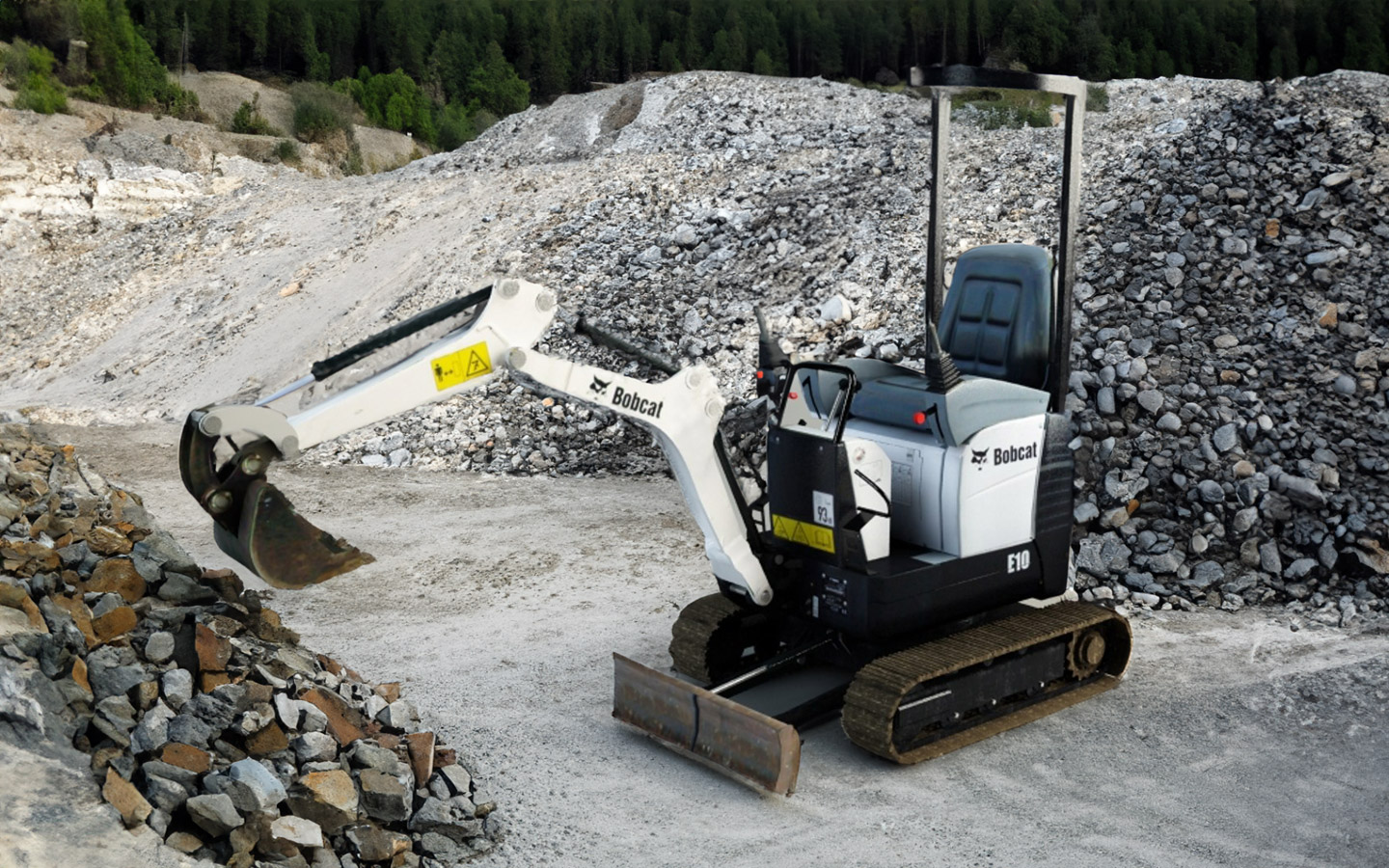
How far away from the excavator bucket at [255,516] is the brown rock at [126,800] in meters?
0.97

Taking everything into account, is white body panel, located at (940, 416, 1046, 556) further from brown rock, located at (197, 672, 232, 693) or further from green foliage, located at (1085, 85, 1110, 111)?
green foliage, located at (1085, 85, 1110, 111)

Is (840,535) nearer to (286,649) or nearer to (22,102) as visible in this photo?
(286,649)

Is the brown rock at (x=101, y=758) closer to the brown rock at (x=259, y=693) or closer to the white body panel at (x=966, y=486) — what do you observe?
the brown rock at (x=259, y=693)

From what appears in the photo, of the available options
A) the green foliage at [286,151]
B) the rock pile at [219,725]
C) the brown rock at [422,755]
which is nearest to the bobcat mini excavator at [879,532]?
the brown rock at [422,755]

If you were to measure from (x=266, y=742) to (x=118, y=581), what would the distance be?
4.86 feet

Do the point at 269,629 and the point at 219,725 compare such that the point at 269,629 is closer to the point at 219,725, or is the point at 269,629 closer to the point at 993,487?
the point at 219,725

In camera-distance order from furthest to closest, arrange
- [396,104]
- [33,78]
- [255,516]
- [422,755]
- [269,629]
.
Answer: [396,104] → [33,78] → [269,629] → [422,755] → [255,516]

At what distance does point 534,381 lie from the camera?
17.9 ft

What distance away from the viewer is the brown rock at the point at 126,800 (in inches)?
193

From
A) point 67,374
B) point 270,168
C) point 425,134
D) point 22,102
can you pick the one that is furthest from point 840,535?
point 425,134

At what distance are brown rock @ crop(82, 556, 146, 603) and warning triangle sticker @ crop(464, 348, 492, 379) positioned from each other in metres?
2.32

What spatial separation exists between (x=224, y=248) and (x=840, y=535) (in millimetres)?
16470

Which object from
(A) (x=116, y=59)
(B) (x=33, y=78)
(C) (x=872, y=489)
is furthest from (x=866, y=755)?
(A) (x=116, y=59)

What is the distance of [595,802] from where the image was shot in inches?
230
